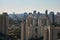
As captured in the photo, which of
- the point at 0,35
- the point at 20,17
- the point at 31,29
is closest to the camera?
the point at 0,35

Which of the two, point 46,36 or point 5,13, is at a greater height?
point 5,13

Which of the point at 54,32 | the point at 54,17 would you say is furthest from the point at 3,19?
the point at 54,17

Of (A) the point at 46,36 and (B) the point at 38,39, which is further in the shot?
(B) the point at 38,39

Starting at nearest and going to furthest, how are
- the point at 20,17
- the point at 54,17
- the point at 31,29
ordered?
the point at 31,29
the point at 20,17
the point at 54,17

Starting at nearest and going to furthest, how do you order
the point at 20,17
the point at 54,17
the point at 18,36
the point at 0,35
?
the point at 0,35
the point at 18,36
the point at 20,17
the point at 54,17

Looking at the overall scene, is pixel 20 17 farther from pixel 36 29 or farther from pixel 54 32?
pixel 54 32

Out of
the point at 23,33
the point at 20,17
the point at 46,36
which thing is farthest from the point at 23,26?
the point at 20,17

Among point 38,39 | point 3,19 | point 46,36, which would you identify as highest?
point 3,19

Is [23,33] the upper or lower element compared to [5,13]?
lower

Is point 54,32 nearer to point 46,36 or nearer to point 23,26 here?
point 46,36
